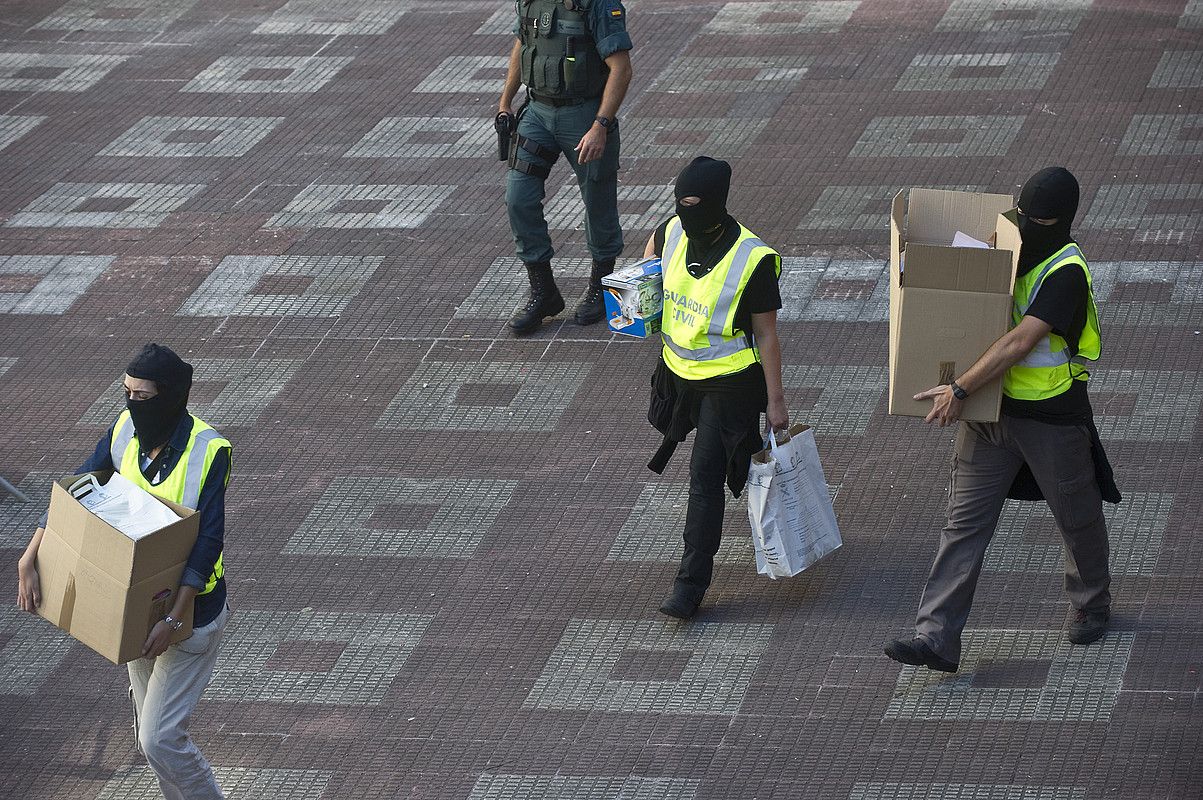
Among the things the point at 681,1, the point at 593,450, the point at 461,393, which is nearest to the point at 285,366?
the point at 461,393

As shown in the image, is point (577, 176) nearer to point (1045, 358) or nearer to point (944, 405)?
point (944, 405)

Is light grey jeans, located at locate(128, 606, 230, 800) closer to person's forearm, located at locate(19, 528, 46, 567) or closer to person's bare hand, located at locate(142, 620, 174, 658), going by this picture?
person's bare hand, located at locate(142, 620, 174, 658)

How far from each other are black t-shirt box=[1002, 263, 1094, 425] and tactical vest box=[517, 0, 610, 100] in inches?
159

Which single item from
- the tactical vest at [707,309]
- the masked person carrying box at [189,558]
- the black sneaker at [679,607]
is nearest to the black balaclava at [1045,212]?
the tactical vest at [707,309]

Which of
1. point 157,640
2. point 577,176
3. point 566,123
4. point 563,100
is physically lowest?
point 577,176

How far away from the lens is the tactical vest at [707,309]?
6.80 metres

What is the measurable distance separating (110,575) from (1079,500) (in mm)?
3422

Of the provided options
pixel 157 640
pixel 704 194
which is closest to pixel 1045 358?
pixel 704 194

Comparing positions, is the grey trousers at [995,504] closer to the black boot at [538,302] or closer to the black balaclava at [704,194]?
the black balaclava at [704,194]

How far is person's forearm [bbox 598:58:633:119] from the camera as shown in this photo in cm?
956

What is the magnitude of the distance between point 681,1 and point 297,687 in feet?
34.1

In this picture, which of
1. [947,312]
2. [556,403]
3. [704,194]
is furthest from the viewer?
[556,403]

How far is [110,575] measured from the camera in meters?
5.31

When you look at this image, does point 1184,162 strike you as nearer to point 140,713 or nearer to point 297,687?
point 297,687
